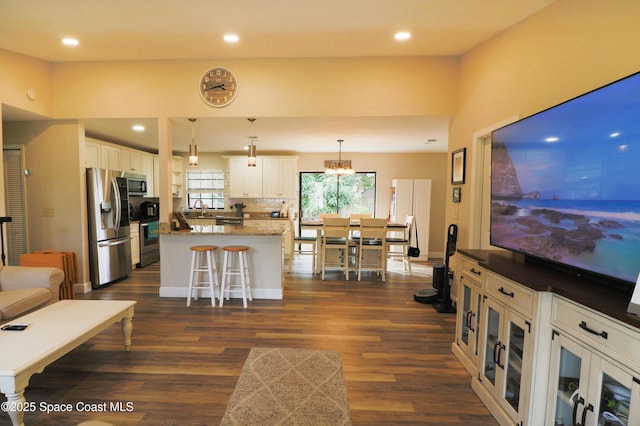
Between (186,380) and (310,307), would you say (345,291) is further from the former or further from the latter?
(186,380)

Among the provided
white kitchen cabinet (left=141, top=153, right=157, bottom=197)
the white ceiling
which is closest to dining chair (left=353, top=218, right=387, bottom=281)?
the white ceiling

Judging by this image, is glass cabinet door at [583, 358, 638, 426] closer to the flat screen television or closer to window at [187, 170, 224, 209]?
the flat screen television

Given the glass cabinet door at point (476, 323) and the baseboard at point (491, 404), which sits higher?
the glass cabinet door at point (476, 323)

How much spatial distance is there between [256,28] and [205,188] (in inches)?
195

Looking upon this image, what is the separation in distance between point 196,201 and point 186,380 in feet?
18.7

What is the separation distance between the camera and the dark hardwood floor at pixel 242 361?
73.1 inches

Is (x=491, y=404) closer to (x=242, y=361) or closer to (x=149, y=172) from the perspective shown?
(x=242, y=361)

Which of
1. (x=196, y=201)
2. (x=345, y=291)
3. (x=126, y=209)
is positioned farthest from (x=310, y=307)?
(x=196, y=201)

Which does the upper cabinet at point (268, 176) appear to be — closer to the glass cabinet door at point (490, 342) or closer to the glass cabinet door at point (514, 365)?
the glass cabinet door at point (490, 342)

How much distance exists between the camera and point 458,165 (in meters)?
3.57

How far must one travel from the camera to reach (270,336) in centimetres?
284

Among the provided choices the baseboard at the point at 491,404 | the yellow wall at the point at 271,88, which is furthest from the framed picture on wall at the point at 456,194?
the baseboard at the point at 491,404

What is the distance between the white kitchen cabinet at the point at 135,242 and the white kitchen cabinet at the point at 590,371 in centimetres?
597

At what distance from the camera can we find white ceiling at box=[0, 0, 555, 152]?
8.24 ft
